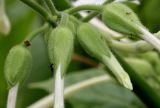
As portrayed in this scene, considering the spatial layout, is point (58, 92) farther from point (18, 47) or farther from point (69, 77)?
point (69, 77)

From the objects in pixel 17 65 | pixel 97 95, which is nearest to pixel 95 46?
pixel 17 65

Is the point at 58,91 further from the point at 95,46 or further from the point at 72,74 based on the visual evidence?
the point at 72,74

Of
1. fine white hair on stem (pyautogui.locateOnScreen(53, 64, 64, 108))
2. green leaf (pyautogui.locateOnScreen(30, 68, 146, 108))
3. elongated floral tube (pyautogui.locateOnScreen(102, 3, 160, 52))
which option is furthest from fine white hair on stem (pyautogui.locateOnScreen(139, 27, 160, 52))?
green leaf (pyautogui.locateOnScreen(30, 68, 146, 108))

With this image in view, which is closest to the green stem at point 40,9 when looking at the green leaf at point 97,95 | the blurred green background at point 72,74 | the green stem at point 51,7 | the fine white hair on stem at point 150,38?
the green stem at point 51,7

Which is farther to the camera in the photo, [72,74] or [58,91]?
[72,74]

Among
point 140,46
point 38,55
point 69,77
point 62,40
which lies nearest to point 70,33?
point 62,40

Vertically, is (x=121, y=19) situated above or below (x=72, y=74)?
below
